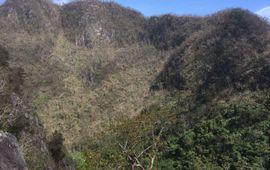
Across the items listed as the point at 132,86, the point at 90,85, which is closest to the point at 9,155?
the point at 132,86

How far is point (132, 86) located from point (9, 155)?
370ft

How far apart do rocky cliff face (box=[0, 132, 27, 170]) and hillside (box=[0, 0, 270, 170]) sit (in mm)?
5637

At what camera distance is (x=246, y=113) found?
67.9m

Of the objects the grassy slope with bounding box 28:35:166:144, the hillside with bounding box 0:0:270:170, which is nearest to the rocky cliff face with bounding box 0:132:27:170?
the hillside with bounding box 0:0:270:170

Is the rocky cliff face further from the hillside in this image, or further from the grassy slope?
the grassy slope

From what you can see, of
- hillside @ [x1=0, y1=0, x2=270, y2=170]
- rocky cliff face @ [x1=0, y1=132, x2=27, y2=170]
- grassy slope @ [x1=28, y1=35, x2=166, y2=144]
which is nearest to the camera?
rocky cliff face @ [x1=0, y1=132, x2=27, y2=170]

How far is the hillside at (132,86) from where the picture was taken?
29359 millimetres

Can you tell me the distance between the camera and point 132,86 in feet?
411

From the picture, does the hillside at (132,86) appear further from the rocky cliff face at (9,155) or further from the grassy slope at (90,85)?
the rocky cliff face at (9,155)

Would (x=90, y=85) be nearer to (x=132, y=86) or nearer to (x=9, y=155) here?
(x=132, y=86)

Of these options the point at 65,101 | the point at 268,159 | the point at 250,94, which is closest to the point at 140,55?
the point at 65,101

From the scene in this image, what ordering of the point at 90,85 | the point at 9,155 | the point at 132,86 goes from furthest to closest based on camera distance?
the point at 90,85 < the point at 132,86 < the point at 9,155

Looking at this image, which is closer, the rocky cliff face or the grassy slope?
the rocky cliff face

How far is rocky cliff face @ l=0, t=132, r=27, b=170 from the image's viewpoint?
12281mm
